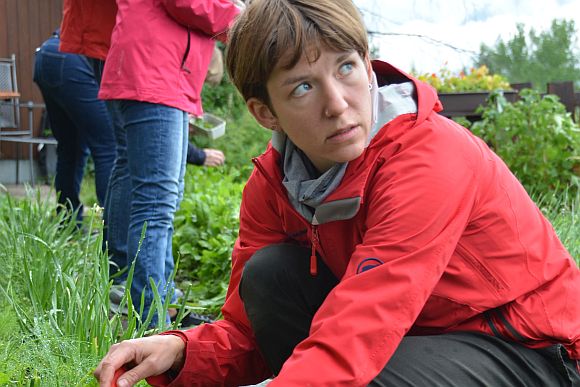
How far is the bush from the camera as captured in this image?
4.83 metres

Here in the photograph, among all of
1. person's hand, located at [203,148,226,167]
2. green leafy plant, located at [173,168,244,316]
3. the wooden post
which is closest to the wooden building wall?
green leafy plant, located at [173,168,244,316]

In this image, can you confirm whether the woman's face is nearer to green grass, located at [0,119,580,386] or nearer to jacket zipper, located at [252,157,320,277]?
jacket zipper, located at [252,157,320,277]

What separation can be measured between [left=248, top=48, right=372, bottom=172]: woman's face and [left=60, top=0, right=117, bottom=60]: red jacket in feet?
5.69

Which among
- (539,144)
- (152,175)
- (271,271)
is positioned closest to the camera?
(271,271)

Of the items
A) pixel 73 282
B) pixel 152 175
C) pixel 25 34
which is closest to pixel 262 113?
pixel 73 282

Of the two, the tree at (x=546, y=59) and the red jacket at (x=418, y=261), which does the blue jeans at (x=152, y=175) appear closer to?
the red jacket at (x=418, y=261)

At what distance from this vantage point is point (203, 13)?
8.59 feet

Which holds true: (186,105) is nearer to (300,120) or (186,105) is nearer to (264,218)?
(264,218)

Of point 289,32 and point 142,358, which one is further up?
point 289,32

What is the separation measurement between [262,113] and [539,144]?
363cm

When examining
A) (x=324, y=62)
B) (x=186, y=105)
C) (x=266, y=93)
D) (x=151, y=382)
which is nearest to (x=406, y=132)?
(x=324, y=62)

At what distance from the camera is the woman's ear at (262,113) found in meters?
1.66

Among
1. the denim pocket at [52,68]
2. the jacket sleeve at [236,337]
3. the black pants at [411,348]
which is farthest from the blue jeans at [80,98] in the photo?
the black pants at [411,348]

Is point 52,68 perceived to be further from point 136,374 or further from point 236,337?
point 136,374
